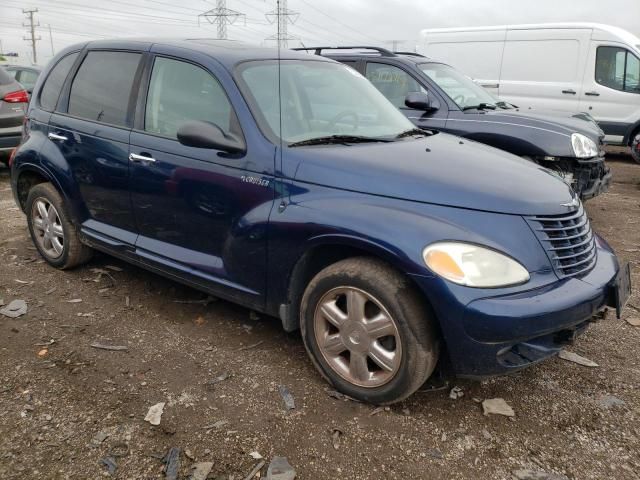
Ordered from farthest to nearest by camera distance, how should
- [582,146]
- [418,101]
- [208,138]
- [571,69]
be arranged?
[571,69], [418,101], [582,146], [208,138]

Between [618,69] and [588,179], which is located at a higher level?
[618,69]

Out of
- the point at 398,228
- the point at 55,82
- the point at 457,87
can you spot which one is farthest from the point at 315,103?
the point at 457,87

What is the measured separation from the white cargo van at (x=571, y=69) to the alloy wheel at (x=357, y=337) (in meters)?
9.55

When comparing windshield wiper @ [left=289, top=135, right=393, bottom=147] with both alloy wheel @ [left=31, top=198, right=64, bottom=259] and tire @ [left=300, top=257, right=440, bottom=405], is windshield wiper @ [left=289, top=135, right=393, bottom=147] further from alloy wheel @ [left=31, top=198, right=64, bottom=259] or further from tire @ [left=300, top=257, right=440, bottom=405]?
alloy wheel @ [left=31, top=198, right=64, bottom=259]

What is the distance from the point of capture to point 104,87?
3.89m

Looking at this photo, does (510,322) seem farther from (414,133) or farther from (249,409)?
(414,133)

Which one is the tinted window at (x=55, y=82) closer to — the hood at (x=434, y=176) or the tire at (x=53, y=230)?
the tire at (x=53, y=230)

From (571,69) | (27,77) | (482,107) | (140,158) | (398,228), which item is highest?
(571,69)

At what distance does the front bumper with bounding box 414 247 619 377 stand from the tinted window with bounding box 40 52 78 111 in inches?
134

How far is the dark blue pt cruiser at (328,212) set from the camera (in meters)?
2.44

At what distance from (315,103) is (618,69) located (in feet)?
29.8

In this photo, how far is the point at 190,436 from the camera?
99.3 inches

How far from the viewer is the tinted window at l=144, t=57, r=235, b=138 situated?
3.23m

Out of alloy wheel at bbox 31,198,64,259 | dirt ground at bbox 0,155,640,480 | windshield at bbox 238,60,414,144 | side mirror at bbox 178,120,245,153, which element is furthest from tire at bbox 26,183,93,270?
windshield at bbox 238,60,414,144
